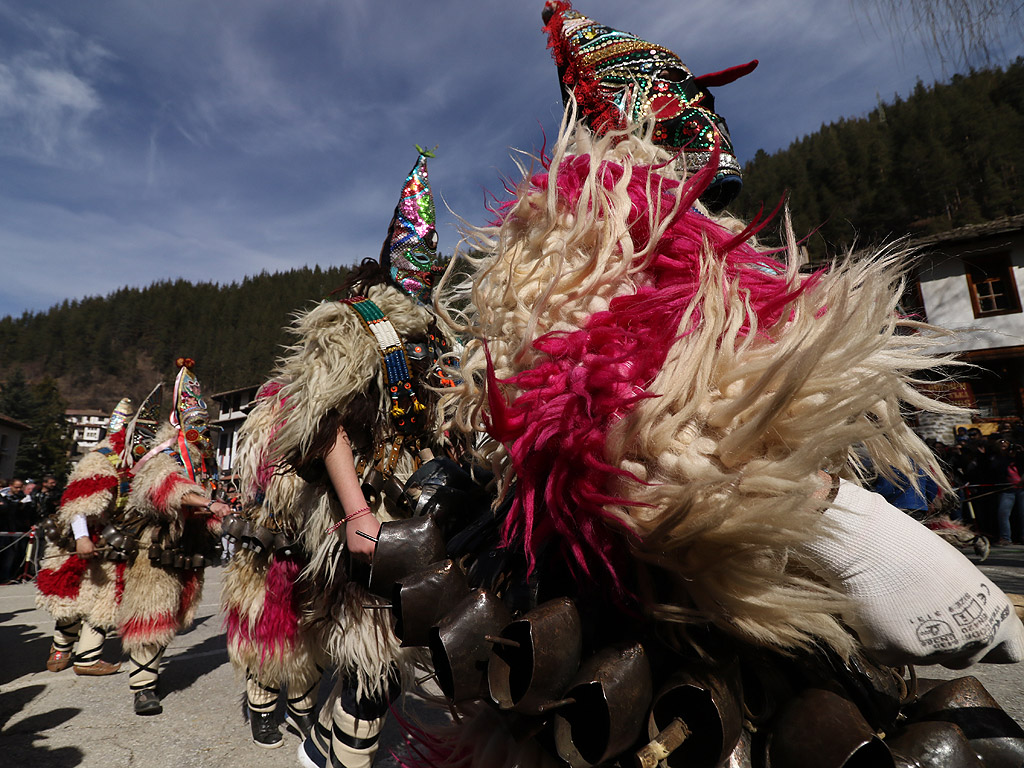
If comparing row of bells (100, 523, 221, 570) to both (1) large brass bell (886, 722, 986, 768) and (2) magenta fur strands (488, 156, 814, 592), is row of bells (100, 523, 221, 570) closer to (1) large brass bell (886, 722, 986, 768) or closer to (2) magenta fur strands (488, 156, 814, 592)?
(2) magenta fur strands (488, 156, 814, 592)

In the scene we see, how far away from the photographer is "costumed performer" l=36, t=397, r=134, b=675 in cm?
427

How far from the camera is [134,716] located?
3.52 metres

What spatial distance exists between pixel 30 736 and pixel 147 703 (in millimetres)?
547

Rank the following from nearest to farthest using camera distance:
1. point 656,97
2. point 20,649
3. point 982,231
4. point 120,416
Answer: point 656,97 < point 20,649 < point 120,416 < point 982,231

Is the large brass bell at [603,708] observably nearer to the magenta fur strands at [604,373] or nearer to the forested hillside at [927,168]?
the magenta fur strands at [604,373]

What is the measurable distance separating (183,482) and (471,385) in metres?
3.73

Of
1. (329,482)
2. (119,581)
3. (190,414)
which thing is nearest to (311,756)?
(329,482)

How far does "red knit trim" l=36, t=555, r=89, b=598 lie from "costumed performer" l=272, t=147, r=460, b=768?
3.57 m

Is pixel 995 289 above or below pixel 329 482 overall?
above

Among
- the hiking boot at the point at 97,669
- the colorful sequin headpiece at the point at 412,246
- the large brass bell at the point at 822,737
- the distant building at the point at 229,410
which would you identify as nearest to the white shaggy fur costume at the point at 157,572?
the hiking boot at the point at 97,669

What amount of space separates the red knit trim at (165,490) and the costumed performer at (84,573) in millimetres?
809

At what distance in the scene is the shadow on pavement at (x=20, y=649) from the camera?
4.52 metres

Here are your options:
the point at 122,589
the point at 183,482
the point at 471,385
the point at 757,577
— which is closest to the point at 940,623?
the point at 757,577

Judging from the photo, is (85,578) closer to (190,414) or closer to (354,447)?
(190,414)
